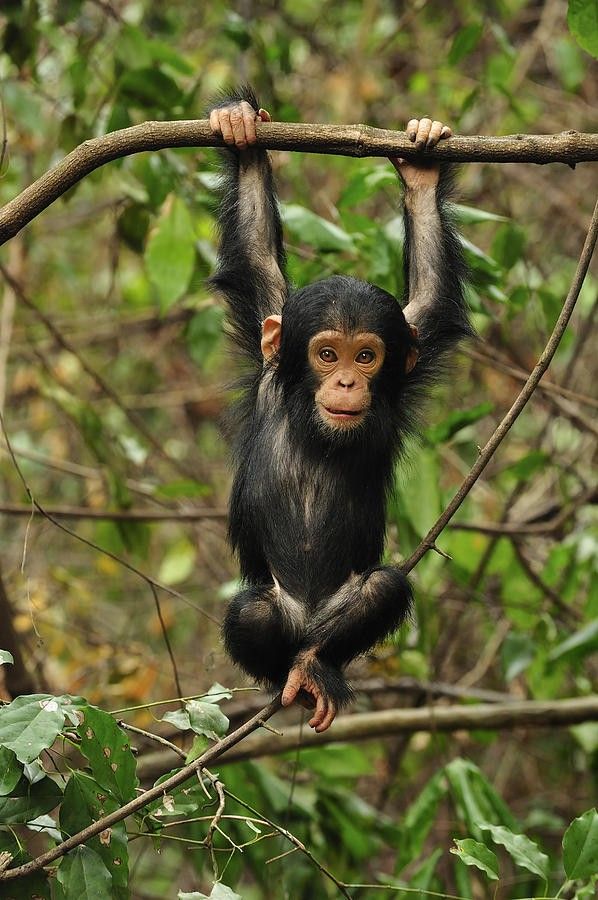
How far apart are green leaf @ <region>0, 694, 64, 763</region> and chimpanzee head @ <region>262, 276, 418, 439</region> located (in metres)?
1.42

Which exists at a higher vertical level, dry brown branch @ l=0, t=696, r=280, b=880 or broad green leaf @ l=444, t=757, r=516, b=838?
dry brown branch @ l=0, t=696, r=280, b=880

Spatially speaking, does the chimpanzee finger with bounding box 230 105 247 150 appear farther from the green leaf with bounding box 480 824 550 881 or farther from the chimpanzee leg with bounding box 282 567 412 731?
the green leaf with bounding box 480 824 550 881

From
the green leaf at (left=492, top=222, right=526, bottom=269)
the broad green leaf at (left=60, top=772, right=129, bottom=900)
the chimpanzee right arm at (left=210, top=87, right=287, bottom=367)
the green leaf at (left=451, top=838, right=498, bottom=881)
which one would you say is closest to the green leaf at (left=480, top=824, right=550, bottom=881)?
the green leaf at (left=451, top=838, right=498, bottom=881)

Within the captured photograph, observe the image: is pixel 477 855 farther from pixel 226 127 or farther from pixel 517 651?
pixel 517 651

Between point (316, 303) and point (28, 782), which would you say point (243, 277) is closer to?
point (316, 303)

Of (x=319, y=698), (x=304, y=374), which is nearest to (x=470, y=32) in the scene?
(x=304, y=374)

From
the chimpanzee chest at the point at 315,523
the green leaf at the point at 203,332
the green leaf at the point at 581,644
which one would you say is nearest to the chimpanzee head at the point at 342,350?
the chimpanzee chest at the point at 315,523

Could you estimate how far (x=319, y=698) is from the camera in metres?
3.78

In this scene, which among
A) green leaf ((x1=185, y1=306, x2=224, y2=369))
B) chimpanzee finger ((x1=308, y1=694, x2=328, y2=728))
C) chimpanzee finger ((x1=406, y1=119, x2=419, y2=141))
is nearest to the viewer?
chimpanzee finger ((x1=406, y1=119, x2=419, y2=141))

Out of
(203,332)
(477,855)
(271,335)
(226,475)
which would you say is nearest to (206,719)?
(477,855)

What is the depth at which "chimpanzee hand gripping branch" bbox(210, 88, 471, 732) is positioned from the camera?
3912 mm

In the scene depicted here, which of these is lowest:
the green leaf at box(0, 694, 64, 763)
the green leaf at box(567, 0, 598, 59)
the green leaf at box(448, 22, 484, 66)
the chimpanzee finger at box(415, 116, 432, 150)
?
the green leaf at box(0, 694, 64, 763)

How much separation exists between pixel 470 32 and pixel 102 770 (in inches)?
159

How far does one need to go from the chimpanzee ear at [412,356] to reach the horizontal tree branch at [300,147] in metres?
0.83
